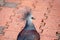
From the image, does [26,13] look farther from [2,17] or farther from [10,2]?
[10,2]

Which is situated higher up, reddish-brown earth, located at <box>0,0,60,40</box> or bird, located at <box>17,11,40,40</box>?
bird, located at <box>17,11,40,40</box>

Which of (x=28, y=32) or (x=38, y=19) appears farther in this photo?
(x=38, y=19)

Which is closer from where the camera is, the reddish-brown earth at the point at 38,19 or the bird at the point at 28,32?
the bird at the point at 28,32

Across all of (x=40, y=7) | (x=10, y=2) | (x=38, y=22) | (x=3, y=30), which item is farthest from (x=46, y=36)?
(x=10, y=2)

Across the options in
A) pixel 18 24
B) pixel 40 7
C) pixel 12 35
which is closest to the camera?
pixel 12 35

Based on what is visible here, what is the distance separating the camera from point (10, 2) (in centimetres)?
270

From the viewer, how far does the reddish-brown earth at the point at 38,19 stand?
5.87 feet

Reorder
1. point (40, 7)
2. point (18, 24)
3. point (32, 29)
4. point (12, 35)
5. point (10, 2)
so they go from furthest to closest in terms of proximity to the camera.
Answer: point (10, 2), point (40, 7), point (18, 24), point (12, 35), point (32, 29)

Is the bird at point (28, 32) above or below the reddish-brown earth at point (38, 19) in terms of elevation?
above

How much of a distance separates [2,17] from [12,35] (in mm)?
427

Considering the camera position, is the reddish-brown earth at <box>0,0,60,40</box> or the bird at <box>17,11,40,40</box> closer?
the bird at <box>17,11,40,40</box>

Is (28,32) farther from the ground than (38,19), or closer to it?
farther from the ground

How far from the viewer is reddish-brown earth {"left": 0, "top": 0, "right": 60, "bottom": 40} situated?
5.87ft

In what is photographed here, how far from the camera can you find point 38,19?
212cm
